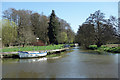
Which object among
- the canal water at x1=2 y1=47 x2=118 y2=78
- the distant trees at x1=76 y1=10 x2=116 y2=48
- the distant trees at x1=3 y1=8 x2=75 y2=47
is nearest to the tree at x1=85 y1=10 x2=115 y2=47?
the distant trees at x1=76 y1=10 x2=116 y2=48

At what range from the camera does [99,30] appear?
116 feet

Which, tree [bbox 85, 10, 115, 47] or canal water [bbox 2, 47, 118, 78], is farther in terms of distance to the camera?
tree [bbox 85, 10, 115, 47]

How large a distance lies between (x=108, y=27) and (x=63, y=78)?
29.0 meters

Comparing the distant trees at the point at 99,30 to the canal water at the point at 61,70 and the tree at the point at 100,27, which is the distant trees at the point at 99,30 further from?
the canal water at the point at 61,70

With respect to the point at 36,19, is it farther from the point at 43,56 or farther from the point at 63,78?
the point at 63,78

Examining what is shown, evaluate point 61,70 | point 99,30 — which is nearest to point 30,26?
point 99,30

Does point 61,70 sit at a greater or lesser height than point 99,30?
lesser

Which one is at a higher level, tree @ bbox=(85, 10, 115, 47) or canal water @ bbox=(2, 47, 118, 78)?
tree @ bbox=(85, 10, 115, 47)

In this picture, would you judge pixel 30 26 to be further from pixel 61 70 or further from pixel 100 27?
pixel 61 70

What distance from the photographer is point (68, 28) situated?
62.4m

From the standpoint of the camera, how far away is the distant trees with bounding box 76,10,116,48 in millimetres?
33219

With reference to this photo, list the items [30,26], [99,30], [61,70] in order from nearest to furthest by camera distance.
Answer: [61,70]
[99,30]
[30,26]

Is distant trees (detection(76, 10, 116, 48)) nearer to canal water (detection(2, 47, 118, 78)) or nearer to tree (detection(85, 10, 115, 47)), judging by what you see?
tree (detection(85, 10, 115, 47))

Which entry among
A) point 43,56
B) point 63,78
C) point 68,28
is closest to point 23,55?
point 43,56
